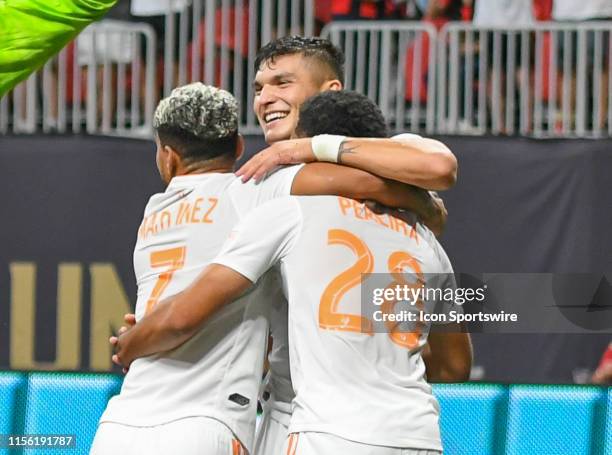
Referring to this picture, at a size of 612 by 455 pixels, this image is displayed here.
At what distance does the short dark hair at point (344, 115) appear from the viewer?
3.77 meters

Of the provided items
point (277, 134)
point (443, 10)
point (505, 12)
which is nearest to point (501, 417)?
point (277, 134)

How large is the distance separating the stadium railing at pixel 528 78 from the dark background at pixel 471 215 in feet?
2.03

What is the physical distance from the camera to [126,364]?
3.89 m

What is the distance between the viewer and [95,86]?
31.4ft

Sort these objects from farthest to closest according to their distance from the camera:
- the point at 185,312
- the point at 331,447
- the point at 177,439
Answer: the point at 177,439, the point at 185,312, the point at 331,447

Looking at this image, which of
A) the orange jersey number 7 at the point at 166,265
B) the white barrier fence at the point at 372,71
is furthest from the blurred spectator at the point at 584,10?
the orange jersey number 7 at the point at 166,265

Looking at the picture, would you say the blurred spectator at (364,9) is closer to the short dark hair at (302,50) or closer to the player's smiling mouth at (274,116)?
the short dark hair at (302,50)

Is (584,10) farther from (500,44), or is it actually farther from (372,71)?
(372,71)

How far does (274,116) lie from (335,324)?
1236 millimetres

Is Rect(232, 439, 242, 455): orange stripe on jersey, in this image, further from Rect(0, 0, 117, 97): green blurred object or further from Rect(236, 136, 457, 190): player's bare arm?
Rect(0, 0, 117, 97): green blurred object

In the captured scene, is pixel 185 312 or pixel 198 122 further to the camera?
pixel 198 122

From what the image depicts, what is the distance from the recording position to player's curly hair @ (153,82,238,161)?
395cm

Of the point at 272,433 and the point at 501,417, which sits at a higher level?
the point at 272,433

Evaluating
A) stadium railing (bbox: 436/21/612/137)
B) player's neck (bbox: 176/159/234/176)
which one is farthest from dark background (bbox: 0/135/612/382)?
player's neck (bbox: 176/159/234/176)
